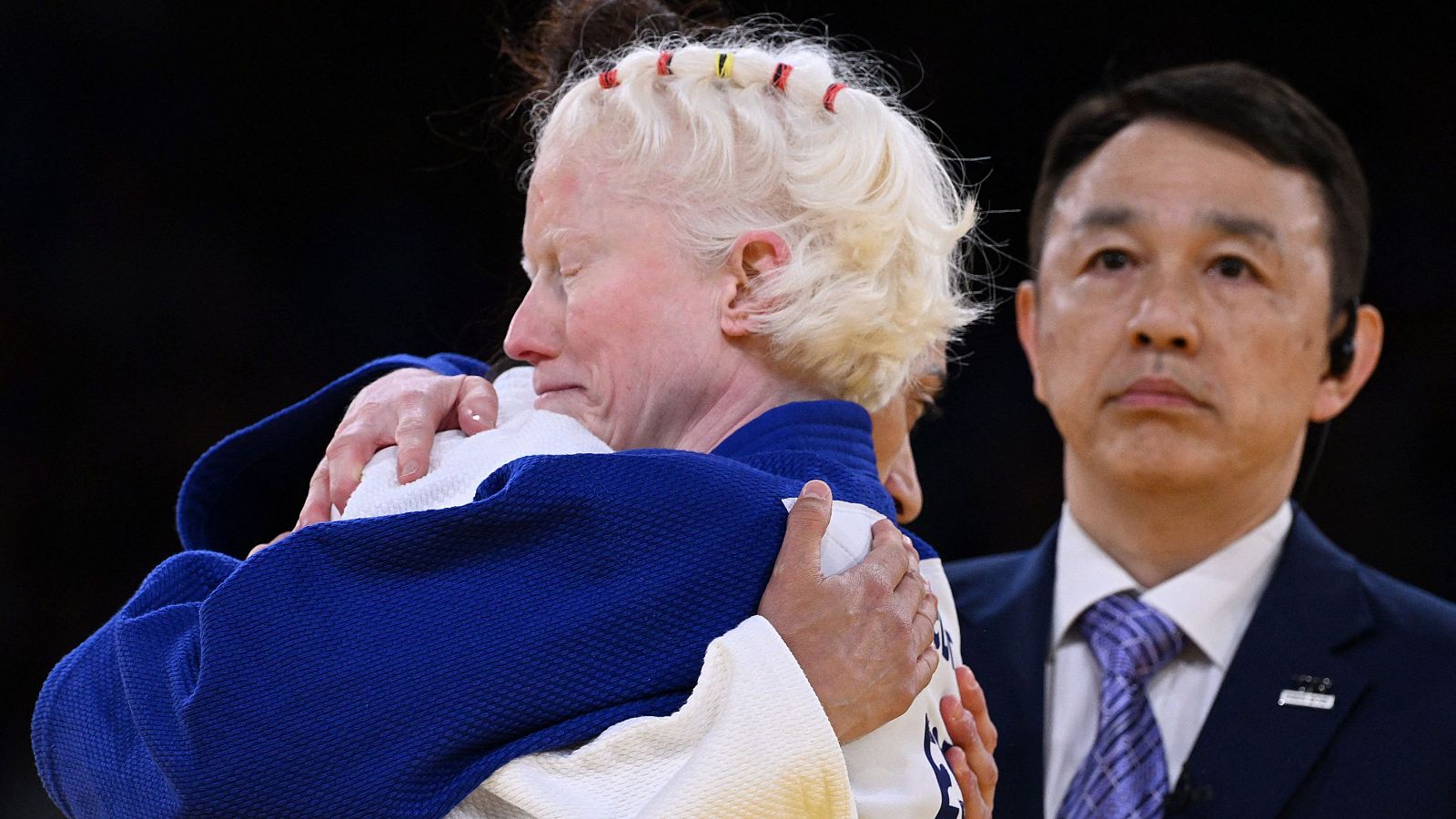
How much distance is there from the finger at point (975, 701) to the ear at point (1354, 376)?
4.00 feet

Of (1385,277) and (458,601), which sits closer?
(458,601)

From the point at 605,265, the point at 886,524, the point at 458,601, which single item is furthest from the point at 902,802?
the point at 605,265

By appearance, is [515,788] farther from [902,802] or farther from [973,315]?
[973,315]

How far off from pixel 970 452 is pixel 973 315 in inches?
93.8

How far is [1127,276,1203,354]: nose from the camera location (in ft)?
7.96

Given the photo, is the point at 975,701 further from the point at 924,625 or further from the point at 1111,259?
the point at 1111,259

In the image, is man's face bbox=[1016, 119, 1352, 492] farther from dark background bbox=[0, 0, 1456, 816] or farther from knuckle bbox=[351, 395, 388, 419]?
knuckle bbox=[351, 395, 388, 419]

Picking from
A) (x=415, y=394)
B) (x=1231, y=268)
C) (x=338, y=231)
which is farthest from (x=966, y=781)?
(x=338, y=231)

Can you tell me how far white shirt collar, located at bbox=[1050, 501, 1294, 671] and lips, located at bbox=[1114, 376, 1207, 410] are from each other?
0.85 feet

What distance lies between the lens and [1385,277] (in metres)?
3.86

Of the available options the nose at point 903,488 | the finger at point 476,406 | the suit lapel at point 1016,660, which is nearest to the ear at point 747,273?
the finger at point 476,406

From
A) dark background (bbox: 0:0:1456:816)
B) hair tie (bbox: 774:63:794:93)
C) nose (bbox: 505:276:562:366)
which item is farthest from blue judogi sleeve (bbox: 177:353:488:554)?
dark background (bbox: 0:0:1456:816)

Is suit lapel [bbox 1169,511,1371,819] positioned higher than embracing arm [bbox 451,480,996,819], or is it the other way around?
embracing arm [bbox 451,480,996,819]

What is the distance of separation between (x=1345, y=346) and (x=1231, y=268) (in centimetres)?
27
